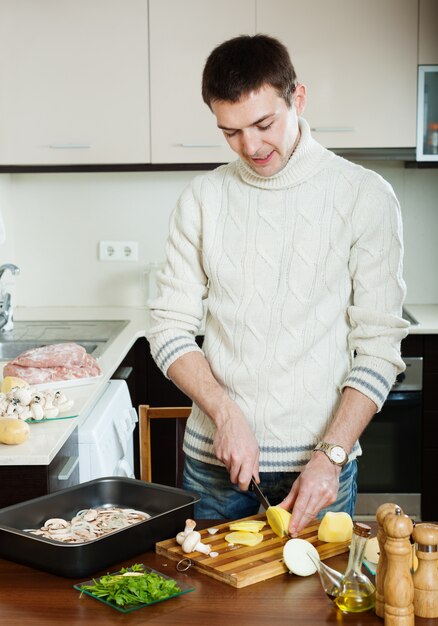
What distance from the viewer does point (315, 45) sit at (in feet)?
11.3

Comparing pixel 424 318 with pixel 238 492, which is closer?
pixel 238 492

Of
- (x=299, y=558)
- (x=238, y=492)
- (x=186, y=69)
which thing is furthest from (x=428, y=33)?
(x=299, y=558)

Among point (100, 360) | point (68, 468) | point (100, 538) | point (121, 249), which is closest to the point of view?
point (100, 538)

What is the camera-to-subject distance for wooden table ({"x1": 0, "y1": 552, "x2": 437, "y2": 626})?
1.19m

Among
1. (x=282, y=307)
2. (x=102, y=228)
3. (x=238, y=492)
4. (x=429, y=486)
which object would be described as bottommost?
(x=429, y=486)

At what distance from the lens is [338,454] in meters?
1.61

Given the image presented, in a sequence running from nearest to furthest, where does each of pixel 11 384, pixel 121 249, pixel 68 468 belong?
pixel 68 468 → pixel 11 384 → pixel 121 249

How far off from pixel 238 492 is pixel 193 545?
0.43m

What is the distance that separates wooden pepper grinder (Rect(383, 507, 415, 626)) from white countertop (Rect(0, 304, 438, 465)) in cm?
87

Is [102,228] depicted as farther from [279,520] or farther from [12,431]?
[279,520]

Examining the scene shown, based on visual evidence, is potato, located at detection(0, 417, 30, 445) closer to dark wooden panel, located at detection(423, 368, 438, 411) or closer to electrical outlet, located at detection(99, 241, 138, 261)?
dark wooden panel, located at detection(423, 368, 438, 411)

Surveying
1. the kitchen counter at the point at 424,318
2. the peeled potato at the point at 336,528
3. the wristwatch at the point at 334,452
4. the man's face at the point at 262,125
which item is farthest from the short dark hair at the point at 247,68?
the kitchen counter at the point at 424,318

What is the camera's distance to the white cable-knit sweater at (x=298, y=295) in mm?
1737

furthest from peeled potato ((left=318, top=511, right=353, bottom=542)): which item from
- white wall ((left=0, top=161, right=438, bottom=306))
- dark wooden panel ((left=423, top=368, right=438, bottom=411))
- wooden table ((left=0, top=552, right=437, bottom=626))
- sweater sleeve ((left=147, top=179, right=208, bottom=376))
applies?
white wall ((left=0, top=161, right=438, bottom=306))
